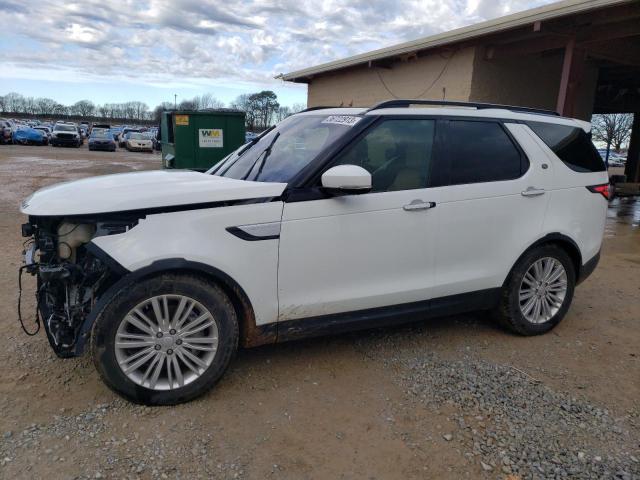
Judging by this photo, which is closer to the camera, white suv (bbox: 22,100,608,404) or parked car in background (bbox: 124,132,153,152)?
white suv (bbox: 22,100,608,404)

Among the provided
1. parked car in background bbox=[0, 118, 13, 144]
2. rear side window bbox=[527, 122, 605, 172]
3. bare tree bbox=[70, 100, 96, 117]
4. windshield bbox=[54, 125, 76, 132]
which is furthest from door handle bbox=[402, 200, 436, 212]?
bare tree bbox=[70, 100, 96, 117]

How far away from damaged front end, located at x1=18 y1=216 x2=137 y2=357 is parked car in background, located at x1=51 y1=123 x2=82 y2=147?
124 ft

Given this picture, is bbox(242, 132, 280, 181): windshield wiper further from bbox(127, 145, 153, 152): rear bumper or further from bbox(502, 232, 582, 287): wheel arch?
bbox(127, 145, 153, 152): rear bumper

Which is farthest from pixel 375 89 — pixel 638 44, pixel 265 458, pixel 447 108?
pixel 265 458

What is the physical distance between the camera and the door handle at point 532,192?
4195mm

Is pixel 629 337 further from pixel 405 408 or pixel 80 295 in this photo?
pixel 80 295

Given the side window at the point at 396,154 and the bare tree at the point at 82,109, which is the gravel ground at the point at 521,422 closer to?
the side window at the point at 396,154

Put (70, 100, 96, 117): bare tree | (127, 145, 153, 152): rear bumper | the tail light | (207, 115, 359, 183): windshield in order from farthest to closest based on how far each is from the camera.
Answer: (70, 100, 96, 117): bare tree < (127, 145, 153, 152): rear bumper < the tail light < (207, 115, 359, 183): windshield

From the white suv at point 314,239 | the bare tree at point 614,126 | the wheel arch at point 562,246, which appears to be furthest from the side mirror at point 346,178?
the bare tree at point 614,126

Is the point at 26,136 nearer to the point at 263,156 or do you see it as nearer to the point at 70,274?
the point at 263,156

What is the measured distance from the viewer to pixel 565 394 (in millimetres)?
3475

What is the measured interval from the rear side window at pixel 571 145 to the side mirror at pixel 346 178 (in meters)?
1.98

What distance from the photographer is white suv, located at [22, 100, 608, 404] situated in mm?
3023

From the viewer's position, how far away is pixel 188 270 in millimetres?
3088
